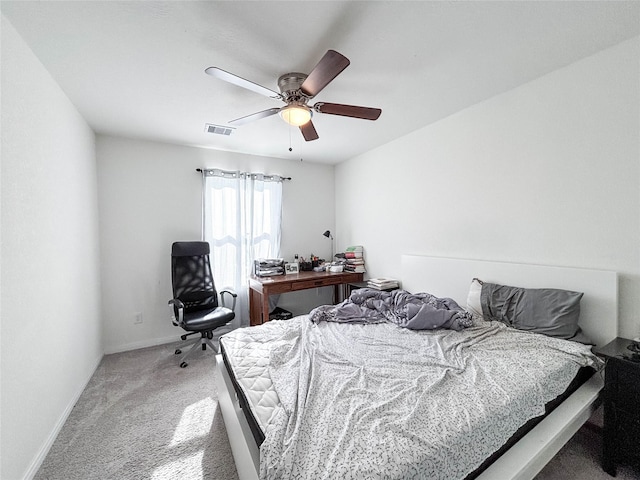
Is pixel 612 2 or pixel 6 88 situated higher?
pixel 612 2

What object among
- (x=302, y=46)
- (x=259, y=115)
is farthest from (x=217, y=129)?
(x=302, y=46)

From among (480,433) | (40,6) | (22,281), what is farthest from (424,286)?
(40,6)

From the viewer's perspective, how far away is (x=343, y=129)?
2971 millimetres

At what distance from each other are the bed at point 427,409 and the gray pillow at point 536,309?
110 millimetres

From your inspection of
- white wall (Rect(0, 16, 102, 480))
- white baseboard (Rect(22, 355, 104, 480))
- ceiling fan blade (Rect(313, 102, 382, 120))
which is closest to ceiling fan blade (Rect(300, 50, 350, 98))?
ceiling fan blade (Rect(313, 102, 382, 120))

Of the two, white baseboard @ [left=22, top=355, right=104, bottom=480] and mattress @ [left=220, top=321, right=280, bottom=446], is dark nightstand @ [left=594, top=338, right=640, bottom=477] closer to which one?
mattress @ [left=220, top=321, right=280, bottom=446]

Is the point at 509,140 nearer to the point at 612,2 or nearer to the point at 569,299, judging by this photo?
the point at 612,2

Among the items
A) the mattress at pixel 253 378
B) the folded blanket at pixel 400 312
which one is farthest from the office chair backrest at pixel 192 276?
the folded blanket at pixel 400 312

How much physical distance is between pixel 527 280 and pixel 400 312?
105cm

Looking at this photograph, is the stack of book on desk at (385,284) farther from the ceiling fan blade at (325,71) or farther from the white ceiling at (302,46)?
the ceiling fan blade at (325,71)

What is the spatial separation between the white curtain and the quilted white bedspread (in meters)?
1.85

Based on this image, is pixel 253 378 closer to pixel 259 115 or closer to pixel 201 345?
pixel 259 115

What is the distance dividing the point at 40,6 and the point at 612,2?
299 centimetres

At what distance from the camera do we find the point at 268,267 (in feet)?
11.8
